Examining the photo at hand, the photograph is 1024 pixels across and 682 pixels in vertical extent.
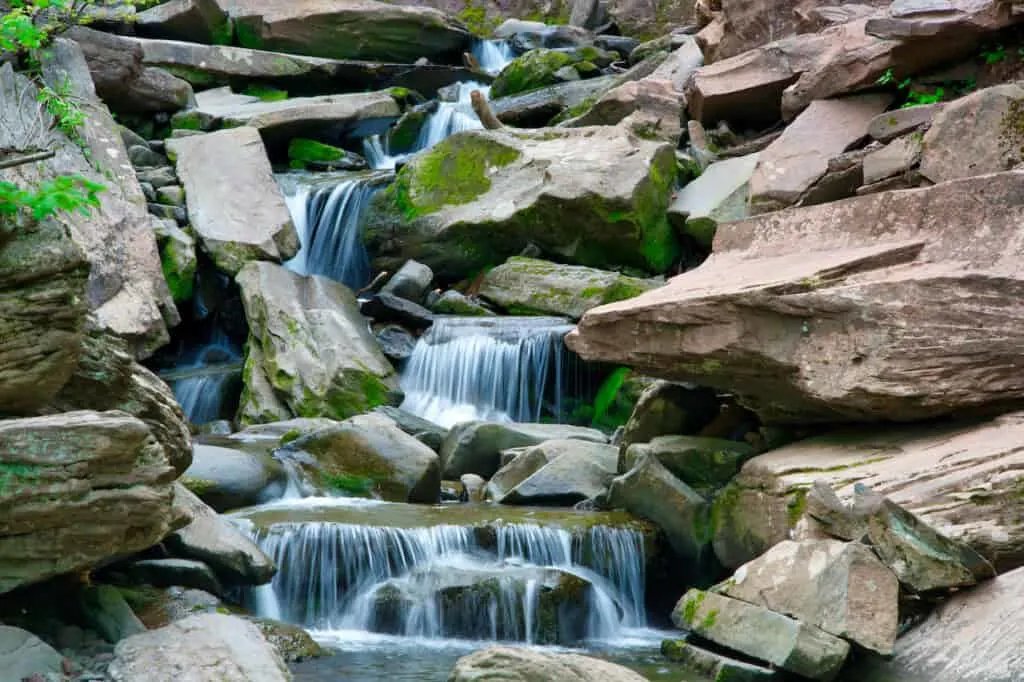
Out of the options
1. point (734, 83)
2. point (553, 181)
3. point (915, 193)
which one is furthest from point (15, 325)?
point (734, 83)

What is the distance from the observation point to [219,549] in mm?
7246

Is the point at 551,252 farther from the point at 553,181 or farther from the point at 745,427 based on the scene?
the point at 745,427

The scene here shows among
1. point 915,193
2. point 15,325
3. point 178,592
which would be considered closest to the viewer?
point 15,325

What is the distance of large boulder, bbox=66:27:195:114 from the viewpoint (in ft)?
53.7

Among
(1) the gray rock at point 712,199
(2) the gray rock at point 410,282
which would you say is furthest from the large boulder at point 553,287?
(1) the gray rock at point 712,199

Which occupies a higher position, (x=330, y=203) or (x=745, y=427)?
(x=330, y=203)

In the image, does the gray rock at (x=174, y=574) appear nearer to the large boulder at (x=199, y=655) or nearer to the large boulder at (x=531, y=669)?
the large boulder at (x=199, y=655)

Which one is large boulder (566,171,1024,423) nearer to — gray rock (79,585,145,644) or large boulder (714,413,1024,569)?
large boulder (714,413,1024,569)

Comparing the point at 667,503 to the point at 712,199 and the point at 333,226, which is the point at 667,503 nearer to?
the point at 712,199

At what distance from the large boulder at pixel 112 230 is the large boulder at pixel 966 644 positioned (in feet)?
24.9

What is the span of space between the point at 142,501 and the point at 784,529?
4127 millimetres

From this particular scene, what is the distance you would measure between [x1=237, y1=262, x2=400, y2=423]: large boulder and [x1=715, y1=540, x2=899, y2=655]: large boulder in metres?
6.83

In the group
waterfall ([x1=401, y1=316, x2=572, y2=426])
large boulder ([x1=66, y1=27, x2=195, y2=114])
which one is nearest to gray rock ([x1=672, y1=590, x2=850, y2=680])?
waterfall ([x1=401, y1=316, x2=572, y2=426])

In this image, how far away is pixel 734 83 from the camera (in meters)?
15.8
